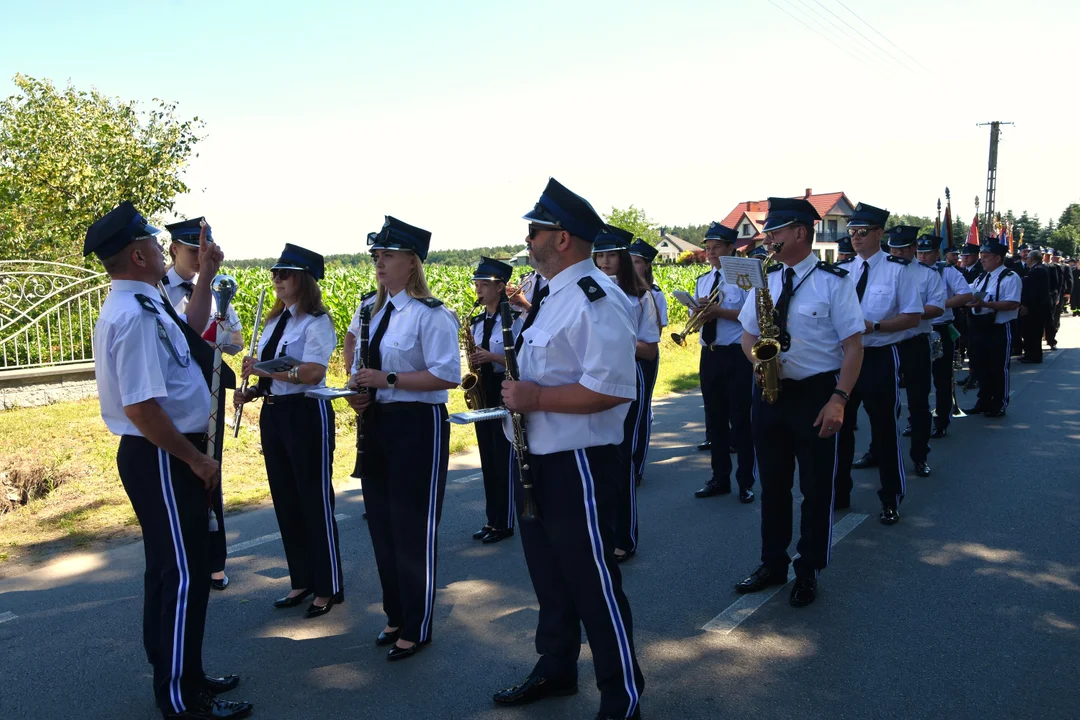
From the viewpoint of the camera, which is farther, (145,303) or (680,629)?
(680,629)

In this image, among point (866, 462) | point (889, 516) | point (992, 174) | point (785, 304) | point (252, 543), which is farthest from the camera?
point (992, 174)

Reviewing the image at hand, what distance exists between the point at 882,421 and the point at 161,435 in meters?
5.43

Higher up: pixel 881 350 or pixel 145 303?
pixel 145 303

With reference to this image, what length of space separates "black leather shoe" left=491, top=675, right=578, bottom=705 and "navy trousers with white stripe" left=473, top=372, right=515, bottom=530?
2341mm

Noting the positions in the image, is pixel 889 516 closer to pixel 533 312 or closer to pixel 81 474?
pixel 533 312

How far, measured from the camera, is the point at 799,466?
4836 mm

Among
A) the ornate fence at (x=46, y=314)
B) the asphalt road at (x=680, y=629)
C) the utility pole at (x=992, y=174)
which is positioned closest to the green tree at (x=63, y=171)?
the ornate fence at (x=46, y=314)

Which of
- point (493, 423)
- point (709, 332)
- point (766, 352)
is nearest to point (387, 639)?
point (493, 423)

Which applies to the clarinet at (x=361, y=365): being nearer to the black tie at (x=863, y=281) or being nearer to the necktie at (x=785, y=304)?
the necktie at (x=785, y=304)

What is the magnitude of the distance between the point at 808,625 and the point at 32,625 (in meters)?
4.33

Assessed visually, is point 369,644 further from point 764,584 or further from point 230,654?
point 764,584

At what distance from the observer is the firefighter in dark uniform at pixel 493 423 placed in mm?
6156

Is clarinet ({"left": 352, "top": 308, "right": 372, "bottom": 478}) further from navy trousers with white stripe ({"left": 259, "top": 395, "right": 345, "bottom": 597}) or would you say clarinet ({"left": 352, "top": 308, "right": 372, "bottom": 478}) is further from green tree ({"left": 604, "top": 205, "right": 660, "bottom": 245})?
green tree ({"left": 604, "top": 205, "right": 660, "bottom": 245})

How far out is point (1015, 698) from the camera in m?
3.71
